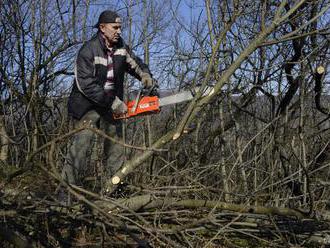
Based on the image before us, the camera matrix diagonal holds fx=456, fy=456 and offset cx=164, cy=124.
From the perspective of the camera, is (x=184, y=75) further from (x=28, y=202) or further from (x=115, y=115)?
(x=28, y=202)

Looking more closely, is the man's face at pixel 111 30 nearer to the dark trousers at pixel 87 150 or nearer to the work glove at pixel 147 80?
the work glove at pixel 147 80

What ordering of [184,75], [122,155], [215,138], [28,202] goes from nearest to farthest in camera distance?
1. [28,202]
2. [122,155]
3. [215,138]
4. [184,75]

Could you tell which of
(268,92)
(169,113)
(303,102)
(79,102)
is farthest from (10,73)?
(303,102)

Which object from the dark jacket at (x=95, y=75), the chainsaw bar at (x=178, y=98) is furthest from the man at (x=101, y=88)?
the chainsaw bar at (x=178, y=98)

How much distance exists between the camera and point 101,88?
362cm

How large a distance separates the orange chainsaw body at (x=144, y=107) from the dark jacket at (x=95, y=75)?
0.57 ft

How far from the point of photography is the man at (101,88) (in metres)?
3.61

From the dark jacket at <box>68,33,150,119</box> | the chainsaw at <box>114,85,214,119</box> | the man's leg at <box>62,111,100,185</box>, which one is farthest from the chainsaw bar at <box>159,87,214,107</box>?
the man's leg at <box>62,111,100,185</box>

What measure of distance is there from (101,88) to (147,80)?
46 cm

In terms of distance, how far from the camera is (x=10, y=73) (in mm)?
6125

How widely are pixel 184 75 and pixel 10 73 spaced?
233 cm

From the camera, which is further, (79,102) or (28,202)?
(79,102)

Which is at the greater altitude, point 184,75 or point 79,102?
point 184,75

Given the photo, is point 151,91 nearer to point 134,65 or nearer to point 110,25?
point 134,65
